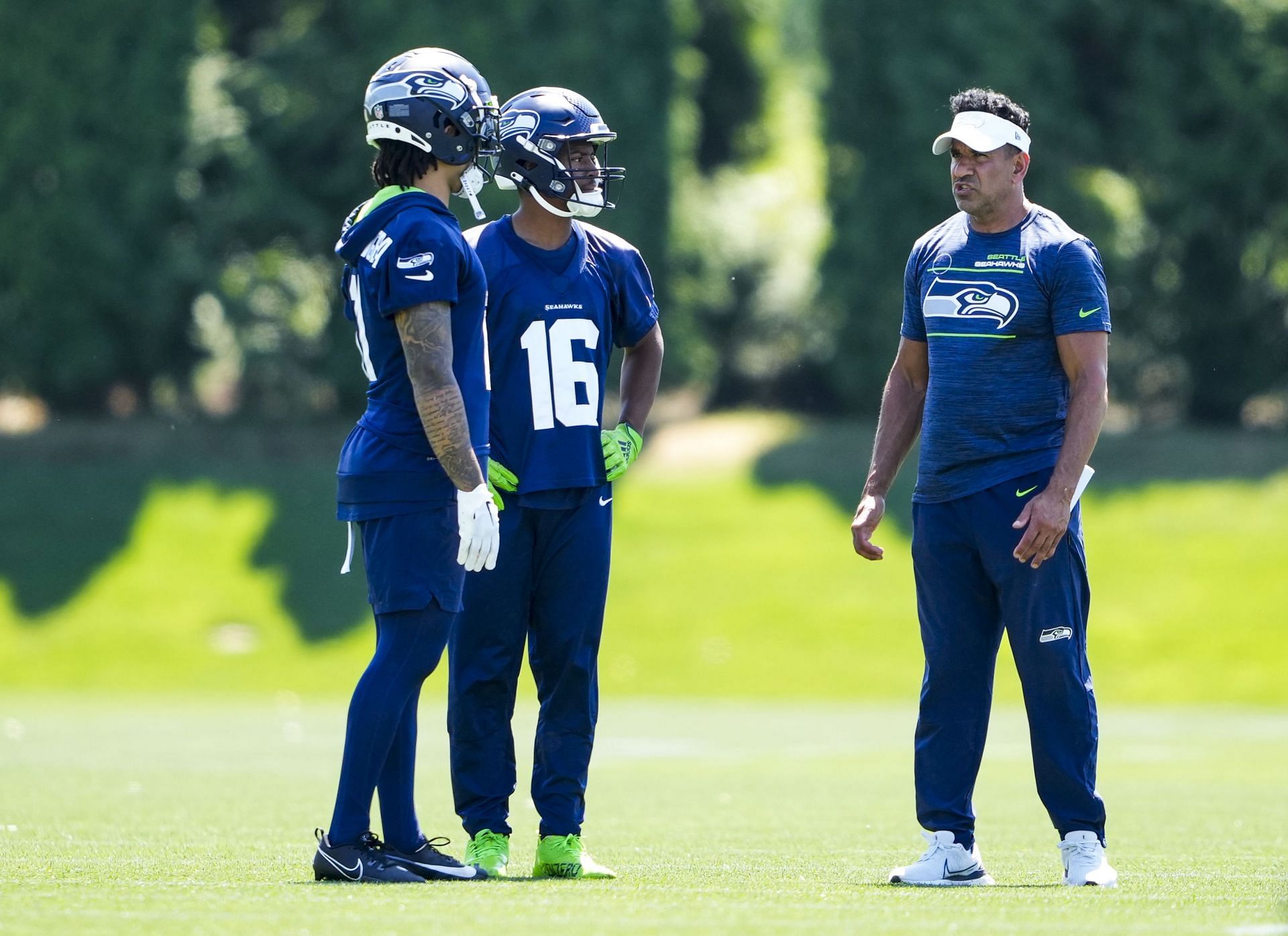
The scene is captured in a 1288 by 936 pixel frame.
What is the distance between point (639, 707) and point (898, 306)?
38.2ft

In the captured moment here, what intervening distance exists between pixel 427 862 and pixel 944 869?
5.42ft

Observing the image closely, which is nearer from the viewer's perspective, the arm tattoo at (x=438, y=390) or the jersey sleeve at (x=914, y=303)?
the arm tattoo at (x=438, y=390)

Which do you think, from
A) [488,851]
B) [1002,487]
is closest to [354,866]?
[488,851]

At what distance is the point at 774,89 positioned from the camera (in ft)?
125

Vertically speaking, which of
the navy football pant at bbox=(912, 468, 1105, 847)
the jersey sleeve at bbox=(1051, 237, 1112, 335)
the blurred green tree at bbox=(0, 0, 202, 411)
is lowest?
the navy football pant at bbox=(912, 468, 1105, 847)

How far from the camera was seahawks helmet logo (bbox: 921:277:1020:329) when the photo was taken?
20.5 ft

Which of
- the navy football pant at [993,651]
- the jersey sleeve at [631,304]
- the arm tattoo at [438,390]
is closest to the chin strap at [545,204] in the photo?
the jersey sleeve at [631,304]

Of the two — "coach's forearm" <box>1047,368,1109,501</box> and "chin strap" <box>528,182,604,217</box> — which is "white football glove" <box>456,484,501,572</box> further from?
"coach's forearm" <box>1047,368,1109,501</box>

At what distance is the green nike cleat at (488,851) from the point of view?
6273 millimetres

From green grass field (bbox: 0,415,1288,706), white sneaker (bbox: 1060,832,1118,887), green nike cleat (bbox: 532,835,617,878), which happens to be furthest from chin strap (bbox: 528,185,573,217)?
green grass field (bbox: 0,415,1288,706)

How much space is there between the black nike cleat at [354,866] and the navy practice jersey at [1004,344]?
2.13 meters

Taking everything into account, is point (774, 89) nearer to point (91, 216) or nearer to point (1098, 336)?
point (91, 216)

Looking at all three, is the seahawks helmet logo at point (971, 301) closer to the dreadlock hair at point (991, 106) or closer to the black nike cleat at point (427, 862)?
the dreadlock hair at point (991, 106)

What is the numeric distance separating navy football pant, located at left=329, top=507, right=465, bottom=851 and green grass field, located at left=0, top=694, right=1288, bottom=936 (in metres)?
0.35
